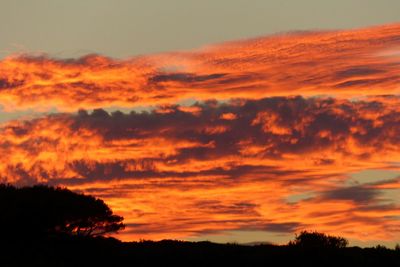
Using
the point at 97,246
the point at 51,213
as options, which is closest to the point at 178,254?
the point at 97,246

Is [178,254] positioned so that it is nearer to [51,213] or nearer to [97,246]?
[97,246]

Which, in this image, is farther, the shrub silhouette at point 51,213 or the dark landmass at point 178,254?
the shrub silhouette at point 51,213

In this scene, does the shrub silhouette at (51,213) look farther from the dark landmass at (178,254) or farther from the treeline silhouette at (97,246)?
the dark landmass at (178,254)

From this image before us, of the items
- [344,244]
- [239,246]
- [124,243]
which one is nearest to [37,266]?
[124,243]

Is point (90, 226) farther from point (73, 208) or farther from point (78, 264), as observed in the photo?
point (78, 264)

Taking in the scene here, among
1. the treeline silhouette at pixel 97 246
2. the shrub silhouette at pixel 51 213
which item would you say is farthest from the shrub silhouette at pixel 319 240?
the shrub silhouette at pixel 51 213

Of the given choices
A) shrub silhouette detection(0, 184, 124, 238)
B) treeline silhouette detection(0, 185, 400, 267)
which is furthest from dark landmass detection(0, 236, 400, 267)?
shrub silhouette detection(0, 184, 124, 238)

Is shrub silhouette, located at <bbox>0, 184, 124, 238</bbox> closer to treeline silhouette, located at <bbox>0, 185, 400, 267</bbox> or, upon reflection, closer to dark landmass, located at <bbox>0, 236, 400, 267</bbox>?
treeline silhouette, located at <bbox>0, 185, 400, 267</bbox>

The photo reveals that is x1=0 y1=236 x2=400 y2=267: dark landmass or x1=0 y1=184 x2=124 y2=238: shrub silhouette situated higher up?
x1=0 y1=184 x2=124 y2=238: shrub silhouette

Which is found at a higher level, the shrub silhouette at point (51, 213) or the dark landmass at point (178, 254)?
the shrub silhouette at point (51, 213)

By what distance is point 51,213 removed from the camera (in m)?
74.9

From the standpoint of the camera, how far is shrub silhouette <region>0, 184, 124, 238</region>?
236 ft

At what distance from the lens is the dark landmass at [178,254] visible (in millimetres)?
60312

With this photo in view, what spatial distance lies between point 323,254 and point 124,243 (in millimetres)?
18387
